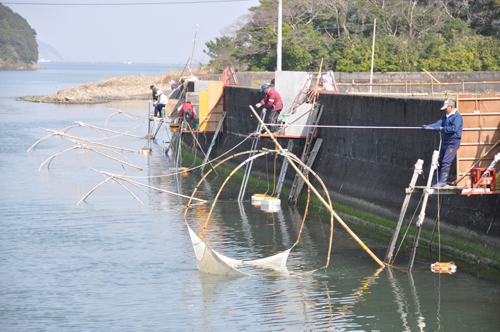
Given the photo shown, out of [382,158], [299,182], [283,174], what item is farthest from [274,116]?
[382,158]

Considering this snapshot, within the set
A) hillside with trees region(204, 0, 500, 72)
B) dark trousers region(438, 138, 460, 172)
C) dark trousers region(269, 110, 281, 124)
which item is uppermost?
hillside with trees region(204, 0, 500, 72)

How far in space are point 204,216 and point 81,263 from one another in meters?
5.99

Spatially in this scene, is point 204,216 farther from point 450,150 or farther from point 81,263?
point 450,150

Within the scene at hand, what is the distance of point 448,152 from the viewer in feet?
44.5

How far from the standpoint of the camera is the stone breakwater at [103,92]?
85062 millimetres

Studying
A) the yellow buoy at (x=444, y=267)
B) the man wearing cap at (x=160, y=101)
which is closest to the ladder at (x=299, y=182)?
the yellow buoy at (x=444, y=267)

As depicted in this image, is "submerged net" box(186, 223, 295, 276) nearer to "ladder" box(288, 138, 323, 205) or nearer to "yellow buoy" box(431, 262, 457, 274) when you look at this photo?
"yellow buoy" box(431, 262, 457, 274)

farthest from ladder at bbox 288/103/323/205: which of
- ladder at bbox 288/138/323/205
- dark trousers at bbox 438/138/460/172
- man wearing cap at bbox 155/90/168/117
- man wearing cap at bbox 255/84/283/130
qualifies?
man wearing cap at bbox 155/90/168/117

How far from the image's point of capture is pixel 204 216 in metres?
20.8

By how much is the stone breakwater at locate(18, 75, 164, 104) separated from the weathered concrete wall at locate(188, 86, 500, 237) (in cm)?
6802

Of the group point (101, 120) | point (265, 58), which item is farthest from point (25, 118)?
point (265, 58)

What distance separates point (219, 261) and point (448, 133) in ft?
19.4

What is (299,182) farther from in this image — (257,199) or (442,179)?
(442,179)

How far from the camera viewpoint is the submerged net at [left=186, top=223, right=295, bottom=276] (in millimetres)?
13922
